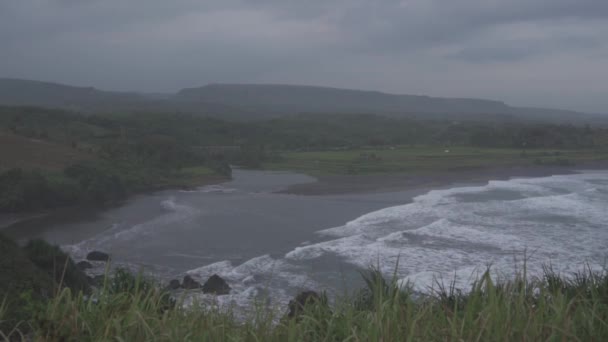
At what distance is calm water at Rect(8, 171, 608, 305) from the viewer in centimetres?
1219

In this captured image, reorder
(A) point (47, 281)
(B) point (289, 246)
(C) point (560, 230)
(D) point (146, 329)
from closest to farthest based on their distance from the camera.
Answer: (D) point (146, 329)
(A) point (47, 281)
(B) point (289, 246)
(C) point (560, 230)

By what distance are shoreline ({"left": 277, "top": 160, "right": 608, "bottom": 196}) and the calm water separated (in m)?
1.91

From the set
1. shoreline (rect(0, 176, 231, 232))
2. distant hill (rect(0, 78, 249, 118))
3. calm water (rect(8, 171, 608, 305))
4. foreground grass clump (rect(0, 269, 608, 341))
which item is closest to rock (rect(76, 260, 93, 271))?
calm water (rect(8, 171, 608, 305))

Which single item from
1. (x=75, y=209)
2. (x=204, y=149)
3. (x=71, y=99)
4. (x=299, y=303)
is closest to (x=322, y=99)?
(x=71, y=99)

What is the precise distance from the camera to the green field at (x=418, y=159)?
33.3 metres

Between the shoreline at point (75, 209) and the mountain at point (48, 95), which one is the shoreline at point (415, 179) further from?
the mountain at point (48, 95)

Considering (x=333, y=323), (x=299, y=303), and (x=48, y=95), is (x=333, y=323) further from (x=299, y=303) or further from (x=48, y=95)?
(x=48, y=95)

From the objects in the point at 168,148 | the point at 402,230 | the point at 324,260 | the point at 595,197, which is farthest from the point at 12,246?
the point at 168,148

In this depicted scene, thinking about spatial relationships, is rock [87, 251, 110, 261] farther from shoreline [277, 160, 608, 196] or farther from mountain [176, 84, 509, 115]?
mountain [176, 84, 509, 115]

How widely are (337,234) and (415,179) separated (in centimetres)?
1433

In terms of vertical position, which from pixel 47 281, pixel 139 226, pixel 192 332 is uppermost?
pixel 192 332

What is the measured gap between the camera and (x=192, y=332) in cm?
358

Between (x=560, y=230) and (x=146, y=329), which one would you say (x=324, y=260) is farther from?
(x=146, y=329)

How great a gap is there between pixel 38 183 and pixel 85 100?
195 ft
